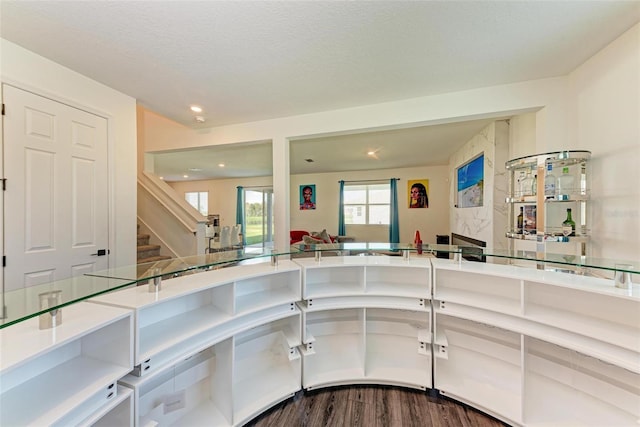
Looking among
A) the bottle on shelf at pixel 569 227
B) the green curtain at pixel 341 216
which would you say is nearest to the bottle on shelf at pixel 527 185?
the bottle on shelf at pixel 569 227

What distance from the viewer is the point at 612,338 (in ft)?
4.19

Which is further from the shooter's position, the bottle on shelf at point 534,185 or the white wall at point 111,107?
the bottle on shelf at point 534,185

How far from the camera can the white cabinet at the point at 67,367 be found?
81cm

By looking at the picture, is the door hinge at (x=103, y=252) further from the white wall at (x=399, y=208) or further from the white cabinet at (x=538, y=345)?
the white wall at (x=399, y=208)

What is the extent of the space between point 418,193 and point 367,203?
4.75 ft

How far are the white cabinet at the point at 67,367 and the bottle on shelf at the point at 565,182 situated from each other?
118 inches

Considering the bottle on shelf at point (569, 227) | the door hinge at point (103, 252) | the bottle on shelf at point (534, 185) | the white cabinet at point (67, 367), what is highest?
the bottle on shelf at point (534, 185)

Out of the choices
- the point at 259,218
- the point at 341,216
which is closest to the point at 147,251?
the point at 341,216

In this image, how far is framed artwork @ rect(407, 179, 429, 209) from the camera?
23.5 ft

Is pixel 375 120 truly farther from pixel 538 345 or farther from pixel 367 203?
pixel 367 203

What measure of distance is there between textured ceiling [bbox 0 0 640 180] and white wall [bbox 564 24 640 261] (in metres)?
0.14

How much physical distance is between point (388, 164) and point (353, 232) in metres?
2.28

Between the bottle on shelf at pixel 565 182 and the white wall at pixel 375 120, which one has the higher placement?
the white wall at pixel 375 120

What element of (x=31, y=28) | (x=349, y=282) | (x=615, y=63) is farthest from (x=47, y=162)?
(x=615, y=63)
